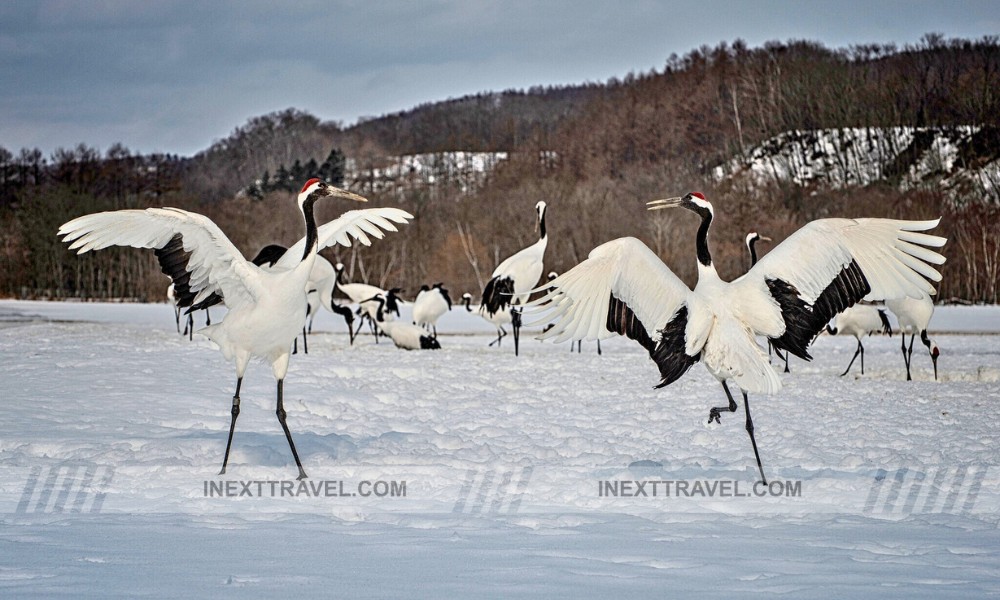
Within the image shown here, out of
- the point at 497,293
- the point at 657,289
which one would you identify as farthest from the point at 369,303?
the point at 657,289

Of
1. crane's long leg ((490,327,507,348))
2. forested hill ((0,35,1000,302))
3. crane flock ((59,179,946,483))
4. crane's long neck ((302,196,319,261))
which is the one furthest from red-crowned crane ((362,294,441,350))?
forested hill ((0,35,1000,302))

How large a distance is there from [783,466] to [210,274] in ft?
13.8

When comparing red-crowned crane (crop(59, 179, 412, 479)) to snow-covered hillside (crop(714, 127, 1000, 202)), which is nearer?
red-crowned crane (crop(59, 179, 412, 479))

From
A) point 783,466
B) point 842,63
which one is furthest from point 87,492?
point 842,63

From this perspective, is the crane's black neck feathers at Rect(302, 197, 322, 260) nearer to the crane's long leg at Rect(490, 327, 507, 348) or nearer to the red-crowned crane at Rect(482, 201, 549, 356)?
the red-crowned crane at Rect(482, 201, 549, 356)

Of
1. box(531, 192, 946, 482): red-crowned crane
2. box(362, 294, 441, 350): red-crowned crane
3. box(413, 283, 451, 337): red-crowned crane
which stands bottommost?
box(362, 294, 441, 350): red-crowned crane

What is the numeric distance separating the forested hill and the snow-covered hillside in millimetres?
321

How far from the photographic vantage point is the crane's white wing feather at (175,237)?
647 cm

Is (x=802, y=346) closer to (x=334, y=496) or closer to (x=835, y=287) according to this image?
(x=835, y=287)

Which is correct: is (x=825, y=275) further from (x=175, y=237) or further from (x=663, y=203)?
(x=175, y=237)

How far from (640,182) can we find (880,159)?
619 inches

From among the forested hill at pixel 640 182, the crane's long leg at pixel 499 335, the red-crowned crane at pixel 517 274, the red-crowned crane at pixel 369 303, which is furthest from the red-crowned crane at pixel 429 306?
the forested hill at pixel 640 182

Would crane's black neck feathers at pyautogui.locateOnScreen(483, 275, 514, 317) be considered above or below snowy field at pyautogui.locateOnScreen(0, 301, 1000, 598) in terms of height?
above

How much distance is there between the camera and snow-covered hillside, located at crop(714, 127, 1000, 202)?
53.0 meters
